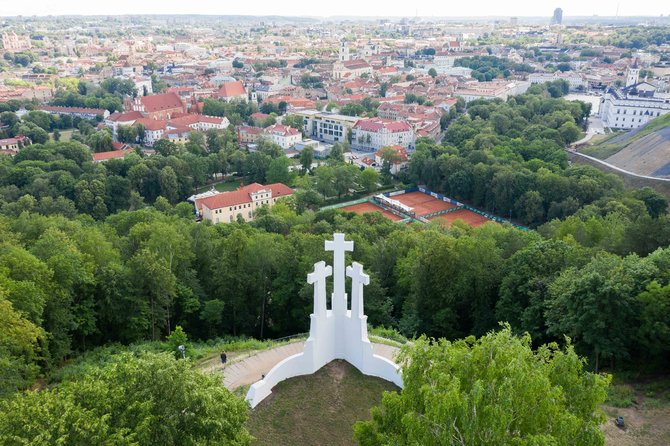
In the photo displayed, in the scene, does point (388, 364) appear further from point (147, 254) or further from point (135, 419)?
point (147, 254)

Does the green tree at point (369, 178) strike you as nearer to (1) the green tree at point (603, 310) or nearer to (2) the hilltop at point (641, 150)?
(2) the hilltop at point (641, 150)

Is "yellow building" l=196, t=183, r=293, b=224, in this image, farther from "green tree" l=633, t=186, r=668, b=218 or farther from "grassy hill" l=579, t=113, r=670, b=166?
"grassy hill" l=579, t=113, r=670, b=166

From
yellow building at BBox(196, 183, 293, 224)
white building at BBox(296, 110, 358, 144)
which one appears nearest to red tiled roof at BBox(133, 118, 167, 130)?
white building at BBox(296, 110, 358, 144)

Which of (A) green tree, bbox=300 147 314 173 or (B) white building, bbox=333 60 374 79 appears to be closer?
(A) green tree, bbox=300 147 314 173

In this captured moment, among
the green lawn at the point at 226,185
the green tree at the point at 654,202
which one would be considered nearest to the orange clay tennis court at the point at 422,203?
the green tree at the point at 654,202

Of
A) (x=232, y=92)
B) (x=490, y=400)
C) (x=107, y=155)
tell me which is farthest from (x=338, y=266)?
(x=232, y=92)
